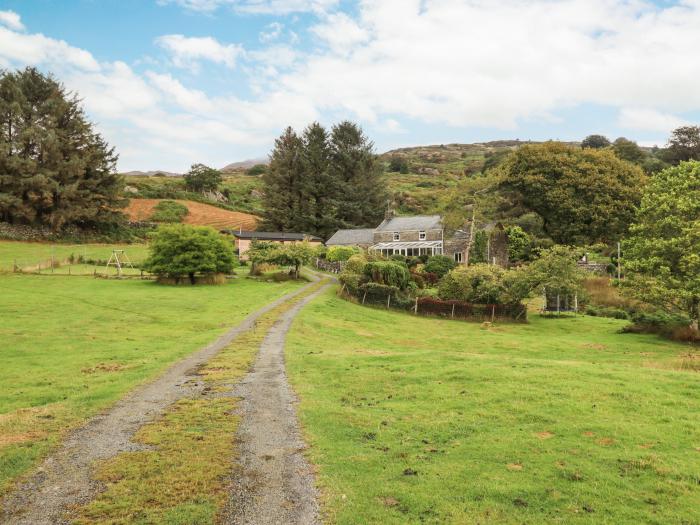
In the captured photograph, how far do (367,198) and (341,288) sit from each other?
53469 mm

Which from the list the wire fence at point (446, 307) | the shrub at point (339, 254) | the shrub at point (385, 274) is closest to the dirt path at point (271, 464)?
the wire fence at point (446, 307)

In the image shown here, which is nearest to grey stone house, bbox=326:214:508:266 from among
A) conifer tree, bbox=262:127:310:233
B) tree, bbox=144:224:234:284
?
conifer tree, bbox=262:127:310:233

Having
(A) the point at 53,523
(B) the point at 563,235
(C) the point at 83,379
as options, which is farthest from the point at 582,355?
(B) the point at 563,235

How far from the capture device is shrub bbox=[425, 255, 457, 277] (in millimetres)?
58250

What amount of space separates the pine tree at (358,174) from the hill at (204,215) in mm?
19815

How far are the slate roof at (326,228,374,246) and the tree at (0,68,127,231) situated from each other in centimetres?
3537

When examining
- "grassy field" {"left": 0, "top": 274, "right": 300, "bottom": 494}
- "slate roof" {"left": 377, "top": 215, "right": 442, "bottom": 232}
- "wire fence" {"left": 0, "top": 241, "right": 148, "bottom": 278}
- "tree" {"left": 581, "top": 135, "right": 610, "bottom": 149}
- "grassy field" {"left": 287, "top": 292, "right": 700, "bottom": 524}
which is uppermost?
"tree" {"left": 581, "top": 135, "right": 610, "bottom": 149}

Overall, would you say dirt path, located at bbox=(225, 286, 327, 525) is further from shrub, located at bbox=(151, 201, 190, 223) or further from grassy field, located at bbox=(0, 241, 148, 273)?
shrub, located at bbox=(151, 201, 190, 223)

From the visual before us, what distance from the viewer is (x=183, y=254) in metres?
49.4

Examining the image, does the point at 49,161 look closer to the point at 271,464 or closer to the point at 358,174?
the point at 358,174

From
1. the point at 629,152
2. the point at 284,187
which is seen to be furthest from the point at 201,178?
the point at 629,152

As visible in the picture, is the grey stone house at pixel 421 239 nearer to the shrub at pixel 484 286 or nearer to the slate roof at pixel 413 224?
the slate roof at pixel 413 224

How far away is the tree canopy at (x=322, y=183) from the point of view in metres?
94.8

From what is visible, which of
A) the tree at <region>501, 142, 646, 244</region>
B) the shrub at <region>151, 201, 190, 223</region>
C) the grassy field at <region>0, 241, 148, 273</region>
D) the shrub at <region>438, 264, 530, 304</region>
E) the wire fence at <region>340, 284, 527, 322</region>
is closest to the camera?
the shrub at <region>438, 264, 530, 304</region>
